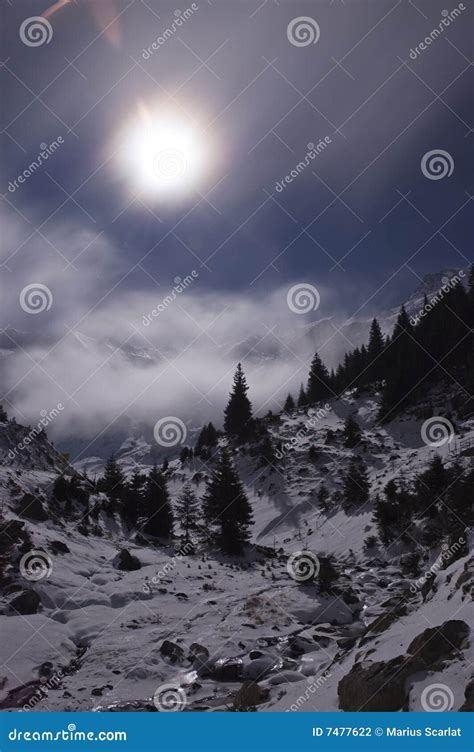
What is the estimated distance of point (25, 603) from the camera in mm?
13602

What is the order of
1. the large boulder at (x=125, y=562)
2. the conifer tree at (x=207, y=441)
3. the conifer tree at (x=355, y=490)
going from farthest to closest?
the conifer tree at (x=207, y=441), the conifer tree at (x=355, y=490), the large boulder at (x=125, y=562)

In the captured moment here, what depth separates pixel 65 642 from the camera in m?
12.4

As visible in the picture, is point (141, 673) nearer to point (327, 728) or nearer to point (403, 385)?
point (327, 728)

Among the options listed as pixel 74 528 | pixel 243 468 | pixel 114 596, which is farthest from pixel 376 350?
pixel 114 596
